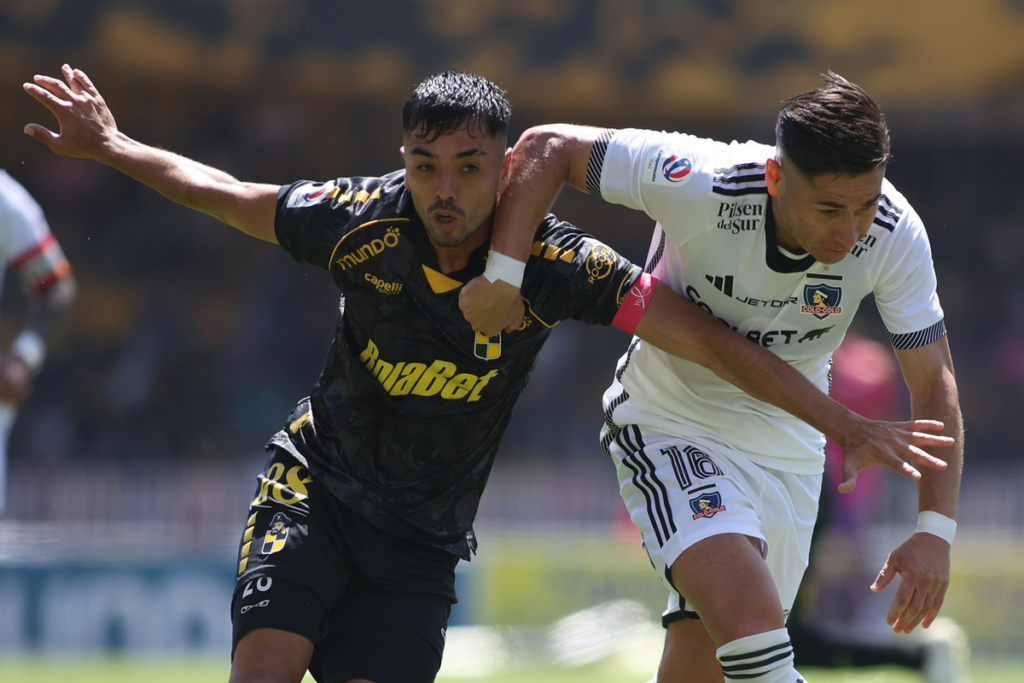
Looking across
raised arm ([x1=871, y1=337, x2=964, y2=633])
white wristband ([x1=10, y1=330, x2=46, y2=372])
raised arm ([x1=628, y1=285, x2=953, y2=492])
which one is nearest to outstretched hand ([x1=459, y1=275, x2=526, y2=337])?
raised arm ([x1=628, y1=285, x2=953, y2=492])

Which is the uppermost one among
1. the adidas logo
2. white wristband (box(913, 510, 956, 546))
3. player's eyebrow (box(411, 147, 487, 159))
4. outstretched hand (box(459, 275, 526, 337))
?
player's eyebrow (box(411, 147, 487, 159))

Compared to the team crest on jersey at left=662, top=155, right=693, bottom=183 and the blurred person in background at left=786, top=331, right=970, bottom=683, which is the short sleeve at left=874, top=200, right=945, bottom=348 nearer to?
the team crest on jersey at left=662, top=155, right=693, bottom=183

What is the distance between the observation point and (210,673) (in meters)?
8.66

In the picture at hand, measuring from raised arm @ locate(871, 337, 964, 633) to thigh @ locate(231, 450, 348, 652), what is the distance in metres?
1.65

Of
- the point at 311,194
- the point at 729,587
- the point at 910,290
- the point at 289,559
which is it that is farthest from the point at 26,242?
the point at 910,290

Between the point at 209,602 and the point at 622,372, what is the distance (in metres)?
6.07

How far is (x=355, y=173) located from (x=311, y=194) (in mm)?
14722

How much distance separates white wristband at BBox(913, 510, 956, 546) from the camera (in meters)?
4.07

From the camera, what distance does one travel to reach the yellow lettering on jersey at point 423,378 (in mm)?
4008

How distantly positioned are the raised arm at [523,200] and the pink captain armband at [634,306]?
1.04 feet

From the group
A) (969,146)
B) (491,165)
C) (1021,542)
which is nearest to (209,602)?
(491,165)

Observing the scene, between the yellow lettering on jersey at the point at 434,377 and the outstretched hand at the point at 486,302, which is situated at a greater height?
the outstretched hand at the point at 486,302

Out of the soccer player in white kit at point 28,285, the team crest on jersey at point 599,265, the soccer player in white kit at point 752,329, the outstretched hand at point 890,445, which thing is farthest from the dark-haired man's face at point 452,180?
the soccer player in white kit at point 28,285

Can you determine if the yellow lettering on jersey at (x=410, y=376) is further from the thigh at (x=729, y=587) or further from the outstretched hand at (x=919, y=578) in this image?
the outstretched hand at (x=919, y=578)
